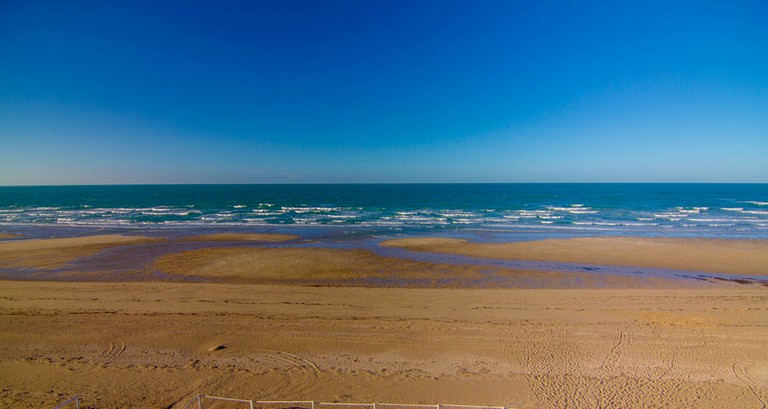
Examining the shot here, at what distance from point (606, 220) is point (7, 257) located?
176 feet

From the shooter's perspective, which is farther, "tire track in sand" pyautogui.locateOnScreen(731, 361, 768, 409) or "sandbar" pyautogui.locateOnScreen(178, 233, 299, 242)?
"sandbar" pyautogui.locateOnScreen(178, 233, 299, 242)

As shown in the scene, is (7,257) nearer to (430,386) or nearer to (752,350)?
(430,386)

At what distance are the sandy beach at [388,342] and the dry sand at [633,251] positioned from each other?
4.36m

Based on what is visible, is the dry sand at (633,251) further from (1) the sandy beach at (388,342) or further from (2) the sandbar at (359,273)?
(1) the sandy beach at (388,342)

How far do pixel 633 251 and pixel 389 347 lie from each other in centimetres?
2164

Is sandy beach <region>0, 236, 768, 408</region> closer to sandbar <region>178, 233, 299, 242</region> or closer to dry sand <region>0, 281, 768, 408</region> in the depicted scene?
dry sand <region>0, 281, 768, 408</region>

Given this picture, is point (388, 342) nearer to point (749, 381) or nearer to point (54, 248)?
point (749, 381)

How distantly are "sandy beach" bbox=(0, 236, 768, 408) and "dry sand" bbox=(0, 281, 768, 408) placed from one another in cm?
5

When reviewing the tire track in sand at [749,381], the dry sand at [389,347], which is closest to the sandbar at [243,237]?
the dry sand at [389,347]

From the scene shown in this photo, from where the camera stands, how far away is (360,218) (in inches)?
1678

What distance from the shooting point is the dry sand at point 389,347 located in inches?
301

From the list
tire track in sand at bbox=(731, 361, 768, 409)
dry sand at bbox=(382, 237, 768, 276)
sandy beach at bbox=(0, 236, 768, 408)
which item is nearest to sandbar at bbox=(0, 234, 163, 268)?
sandy beach at bbox=(0, 236, 768, 408)

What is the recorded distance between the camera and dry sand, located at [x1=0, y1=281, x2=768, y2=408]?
7.66m

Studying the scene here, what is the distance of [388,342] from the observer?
9898 mm
